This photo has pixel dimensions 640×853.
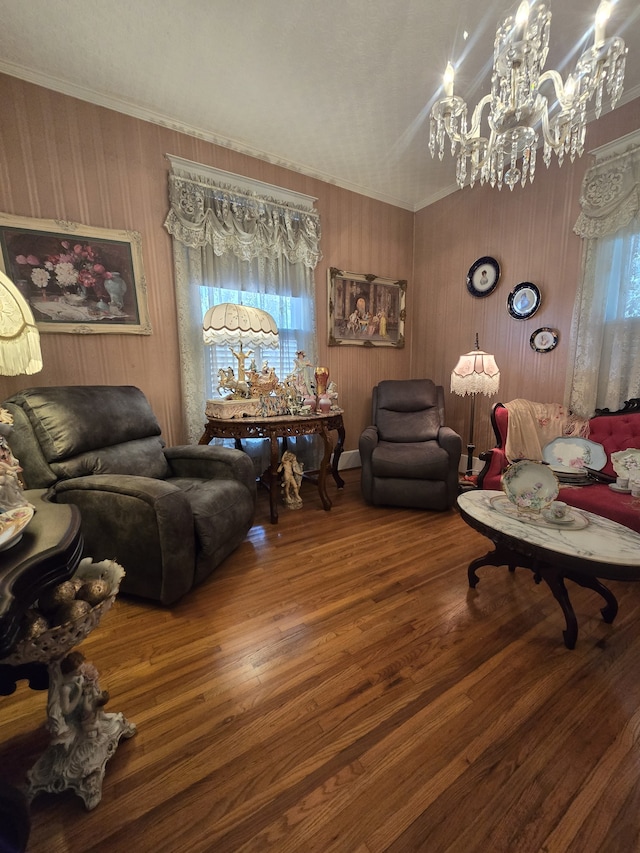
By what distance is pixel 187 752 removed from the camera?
0.99 meters

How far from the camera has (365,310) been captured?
11.6 feet

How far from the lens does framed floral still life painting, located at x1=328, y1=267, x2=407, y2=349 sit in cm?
335

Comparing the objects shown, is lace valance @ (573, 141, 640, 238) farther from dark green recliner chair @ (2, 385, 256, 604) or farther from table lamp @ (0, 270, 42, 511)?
table lamp @ (0, 270, 42, 511)

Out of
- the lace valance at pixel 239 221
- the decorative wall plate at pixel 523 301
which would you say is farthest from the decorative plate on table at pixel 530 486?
the lace valance at pixel 239 221

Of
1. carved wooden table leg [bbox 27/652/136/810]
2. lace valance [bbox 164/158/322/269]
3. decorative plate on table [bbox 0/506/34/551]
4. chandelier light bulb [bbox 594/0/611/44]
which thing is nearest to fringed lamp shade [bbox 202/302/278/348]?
lace valance [bbox 164/158/322/269]

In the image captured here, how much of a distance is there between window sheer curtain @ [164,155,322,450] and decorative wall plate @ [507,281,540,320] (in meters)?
1.76

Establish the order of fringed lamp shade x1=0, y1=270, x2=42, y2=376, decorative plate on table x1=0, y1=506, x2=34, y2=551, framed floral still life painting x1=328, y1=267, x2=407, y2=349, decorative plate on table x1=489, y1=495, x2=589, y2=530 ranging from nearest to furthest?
decorative plate on table x1=0, y1=506, x2=34, y2=551, fringed lamp shade x1=0, y1=270, x2=42, y2=376, decorative plate on table x1=489, y1=495, x2=589, y2=530, framed floral still life painting x1=328, y1=267, x2=407, y2=349

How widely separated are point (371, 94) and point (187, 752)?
3388 mm

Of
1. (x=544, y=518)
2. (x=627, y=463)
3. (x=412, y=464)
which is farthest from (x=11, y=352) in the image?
(x=627, y=463)

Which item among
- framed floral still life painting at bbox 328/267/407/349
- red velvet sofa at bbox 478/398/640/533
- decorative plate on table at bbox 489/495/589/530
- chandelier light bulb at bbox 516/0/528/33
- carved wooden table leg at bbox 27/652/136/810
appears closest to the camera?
carved wooden table leg at bbox 27/652/136/810

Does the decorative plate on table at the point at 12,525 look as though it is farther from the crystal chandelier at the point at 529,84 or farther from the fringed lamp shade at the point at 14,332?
the crystal chandelier at the point at 529,84

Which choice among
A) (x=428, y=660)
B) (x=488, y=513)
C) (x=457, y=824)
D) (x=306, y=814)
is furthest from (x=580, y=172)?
(x=306, y=814)

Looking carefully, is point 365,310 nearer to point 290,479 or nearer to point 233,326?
point 233,326

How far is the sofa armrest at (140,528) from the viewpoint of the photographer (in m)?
1.50
